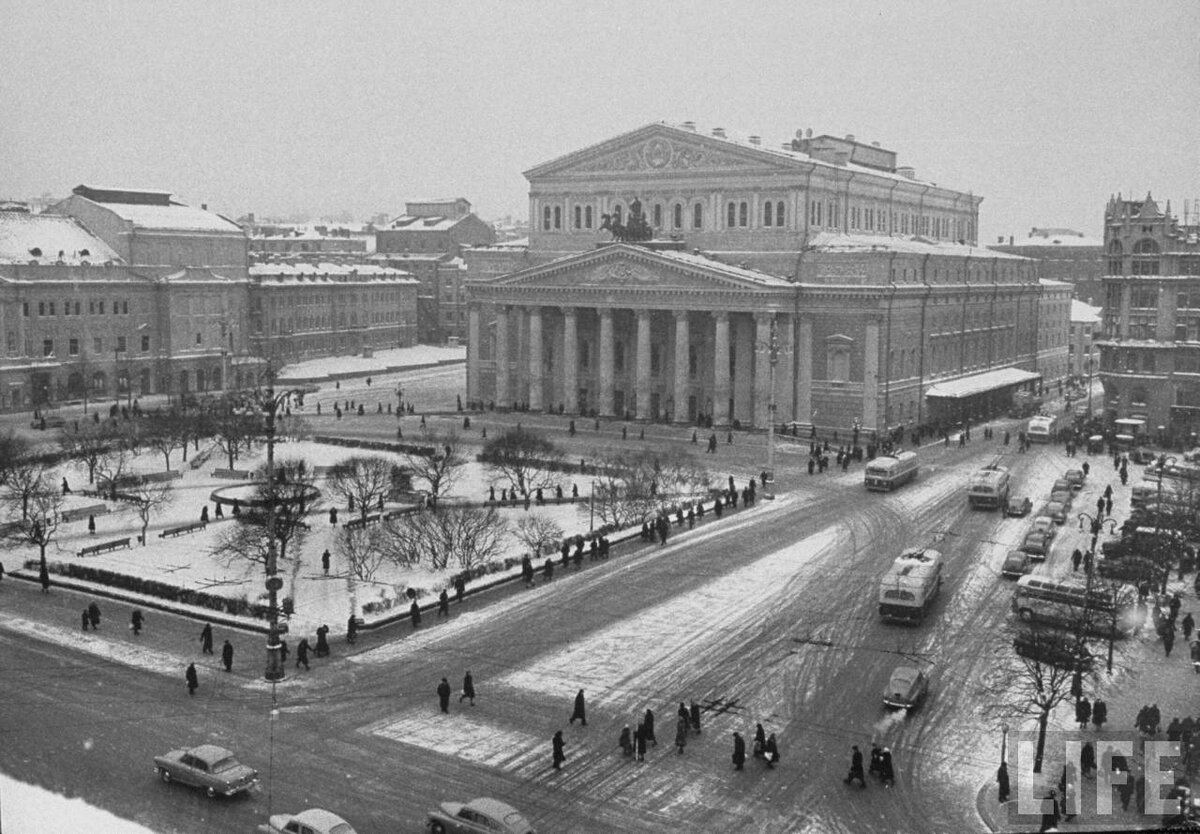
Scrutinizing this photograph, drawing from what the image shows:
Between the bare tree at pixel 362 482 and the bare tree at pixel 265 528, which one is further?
the bare tree at pixel 362 482

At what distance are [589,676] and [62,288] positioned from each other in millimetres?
58460

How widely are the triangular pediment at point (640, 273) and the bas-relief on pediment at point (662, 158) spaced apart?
251 inches

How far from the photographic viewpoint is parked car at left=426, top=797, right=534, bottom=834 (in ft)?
66.8

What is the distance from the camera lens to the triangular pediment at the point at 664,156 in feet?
238

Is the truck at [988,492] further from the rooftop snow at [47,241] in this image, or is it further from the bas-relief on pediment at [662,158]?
the rooftop snow at [47,241]

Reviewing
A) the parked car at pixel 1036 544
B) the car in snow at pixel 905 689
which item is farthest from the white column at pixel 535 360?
the car in snow at pixel 905 689

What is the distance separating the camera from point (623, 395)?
74.2 meters

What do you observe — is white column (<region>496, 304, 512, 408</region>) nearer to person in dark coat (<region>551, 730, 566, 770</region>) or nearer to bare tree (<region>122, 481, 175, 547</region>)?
bare tree (<region>122, 481, 175, 547</region>)

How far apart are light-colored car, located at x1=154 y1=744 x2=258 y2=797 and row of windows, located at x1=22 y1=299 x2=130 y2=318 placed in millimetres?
58347

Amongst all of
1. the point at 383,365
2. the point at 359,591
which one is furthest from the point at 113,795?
the point at 383,365

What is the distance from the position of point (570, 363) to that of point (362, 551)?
Answer: 116 feet

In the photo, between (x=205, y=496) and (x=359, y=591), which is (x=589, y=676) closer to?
(x=359, y=591)

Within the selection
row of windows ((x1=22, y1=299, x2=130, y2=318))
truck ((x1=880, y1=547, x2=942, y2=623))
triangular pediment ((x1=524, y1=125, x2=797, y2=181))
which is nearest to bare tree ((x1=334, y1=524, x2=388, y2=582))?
truck ((x1=880, y1=547, x2=942, y2=623))

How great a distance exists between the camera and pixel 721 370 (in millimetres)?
68125
